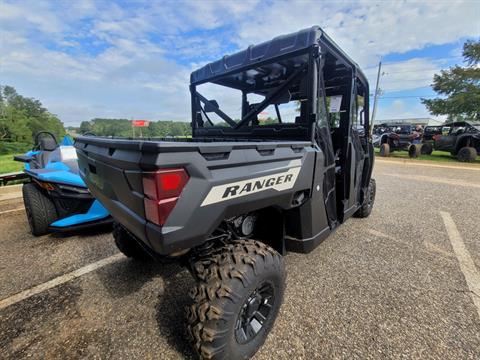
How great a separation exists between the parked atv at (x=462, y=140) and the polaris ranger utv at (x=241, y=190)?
13.6m

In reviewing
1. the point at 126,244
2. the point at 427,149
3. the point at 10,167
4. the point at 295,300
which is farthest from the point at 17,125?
the point at 427,149

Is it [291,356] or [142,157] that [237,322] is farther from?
[142,157]

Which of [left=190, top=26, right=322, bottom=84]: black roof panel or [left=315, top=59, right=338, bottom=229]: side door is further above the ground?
[left=190, top=26, right=322, bottom=84]: black roof panel

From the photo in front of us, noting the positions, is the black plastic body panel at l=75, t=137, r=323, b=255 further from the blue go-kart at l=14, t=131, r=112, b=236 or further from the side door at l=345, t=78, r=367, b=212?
the blue go-kart at l=14, t=131, r=112, b=236

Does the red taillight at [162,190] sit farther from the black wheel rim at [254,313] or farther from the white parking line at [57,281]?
the white parking line at [57,281]

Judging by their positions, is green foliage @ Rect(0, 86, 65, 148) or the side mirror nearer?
the side mirror

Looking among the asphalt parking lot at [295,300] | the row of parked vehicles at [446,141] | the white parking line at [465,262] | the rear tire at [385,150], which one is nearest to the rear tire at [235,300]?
the asphalt parking lot at [295,300]

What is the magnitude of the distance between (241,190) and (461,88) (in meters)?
22.8

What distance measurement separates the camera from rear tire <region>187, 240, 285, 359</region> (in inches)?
55.3

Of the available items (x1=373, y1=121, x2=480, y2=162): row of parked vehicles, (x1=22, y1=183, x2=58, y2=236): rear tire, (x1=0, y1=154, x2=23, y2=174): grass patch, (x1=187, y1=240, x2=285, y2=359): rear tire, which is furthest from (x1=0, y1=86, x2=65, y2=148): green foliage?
(x1=373, y1=121, x2=480, y2=162): row of parked vehicles

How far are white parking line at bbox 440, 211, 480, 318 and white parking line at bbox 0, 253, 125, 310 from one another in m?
3.68

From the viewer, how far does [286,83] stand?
2.13 metres

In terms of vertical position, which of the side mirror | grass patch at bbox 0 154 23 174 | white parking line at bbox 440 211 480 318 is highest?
the side mirror

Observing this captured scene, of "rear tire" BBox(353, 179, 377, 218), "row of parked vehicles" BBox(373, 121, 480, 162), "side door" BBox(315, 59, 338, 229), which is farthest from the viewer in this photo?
"row of parked vehicles" BBox(373, 121, 480, 162)
